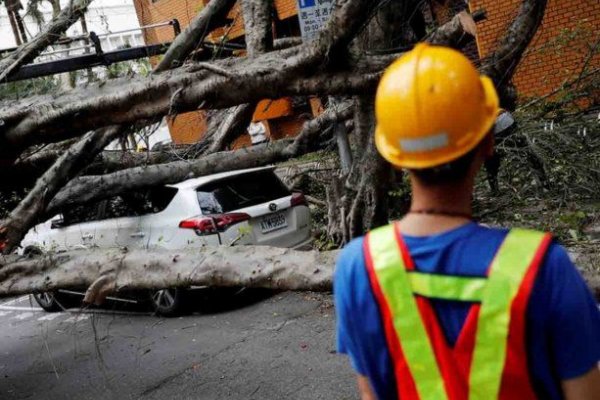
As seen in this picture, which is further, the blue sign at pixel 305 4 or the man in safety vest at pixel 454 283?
the blue sign at pixel 305 4

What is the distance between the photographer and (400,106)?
52.4 inches

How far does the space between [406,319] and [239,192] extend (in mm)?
5978

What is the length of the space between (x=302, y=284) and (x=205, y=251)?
832 millimetres

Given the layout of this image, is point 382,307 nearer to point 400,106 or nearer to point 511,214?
point 400,106

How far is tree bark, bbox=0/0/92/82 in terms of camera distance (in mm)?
5633

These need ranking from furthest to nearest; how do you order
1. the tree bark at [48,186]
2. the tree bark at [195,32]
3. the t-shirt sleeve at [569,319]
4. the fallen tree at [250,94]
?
the tree bark at [195,32] → the tree bark at [48,186] → the fallen tree at [250,94] → the t-shirt sleeve at [569,319]

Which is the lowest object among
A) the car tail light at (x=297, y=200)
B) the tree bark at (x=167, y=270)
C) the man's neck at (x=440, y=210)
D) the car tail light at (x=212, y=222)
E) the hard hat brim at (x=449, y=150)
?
the car tail light at (x=297, y=200)

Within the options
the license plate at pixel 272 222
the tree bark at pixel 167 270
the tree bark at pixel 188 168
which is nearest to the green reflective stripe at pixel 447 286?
the tree bark at pixel 167 270

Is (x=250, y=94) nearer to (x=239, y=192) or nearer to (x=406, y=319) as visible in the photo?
(x=239, y=192)

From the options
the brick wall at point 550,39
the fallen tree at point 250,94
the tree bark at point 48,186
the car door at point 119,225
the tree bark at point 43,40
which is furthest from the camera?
the brick wall at point 550,39

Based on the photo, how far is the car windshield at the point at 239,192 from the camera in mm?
6977

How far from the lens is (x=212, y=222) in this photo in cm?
681

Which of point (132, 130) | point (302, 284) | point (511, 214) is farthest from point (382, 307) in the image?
point (511, 214)

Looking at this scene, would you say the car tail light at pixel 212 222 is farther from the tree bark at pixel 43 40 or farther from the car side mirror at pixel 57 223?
the car side mirror at pixel 57 223
